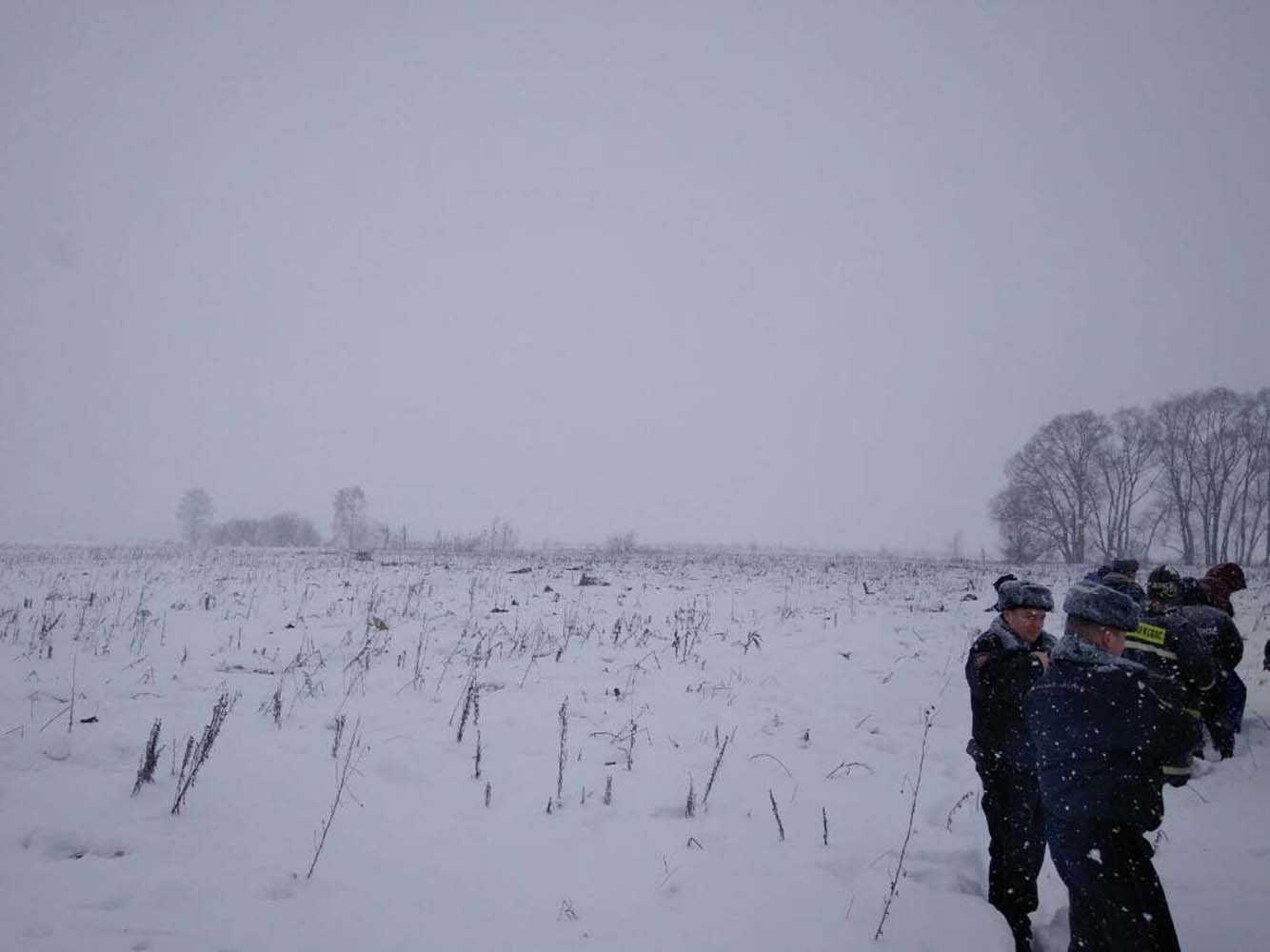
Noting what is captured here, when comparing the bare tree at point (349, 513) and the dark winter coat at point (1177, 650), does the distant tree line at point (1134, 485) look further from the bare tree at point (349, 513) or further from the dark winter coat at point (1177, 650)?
the bare tree at point (349, 513)

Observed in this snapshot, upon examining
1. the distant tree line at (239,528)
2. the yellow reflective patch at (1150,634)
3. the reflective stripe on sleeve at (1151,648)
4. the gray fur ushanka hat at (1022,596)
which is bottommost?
the distant tree line at (239,528)

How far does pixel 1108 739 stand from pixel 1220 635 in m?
4.36

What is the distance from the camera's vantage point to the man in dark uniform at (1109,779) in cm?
284

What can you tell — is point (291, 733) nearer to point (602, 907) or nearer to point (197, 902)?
point (197, 902)

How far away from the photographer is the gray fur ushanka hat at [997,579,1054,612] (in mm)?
3865

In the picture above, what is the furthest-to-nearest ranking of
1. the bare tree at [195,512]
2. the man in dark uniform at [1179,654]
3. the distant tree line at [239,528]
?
the bare tree at [195,512] < the distant tree line at [239,528] < the man in dark uniform at [1179,654]

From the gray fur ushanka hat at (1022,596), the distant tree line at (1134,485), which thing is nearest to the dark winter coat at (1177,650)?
the gray fur ushanka hat at (1022,596)

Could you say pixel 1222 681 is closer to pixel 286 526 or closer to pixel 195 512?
pixel 286 526

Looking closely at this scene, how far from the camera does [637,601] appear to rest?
12.7 meters

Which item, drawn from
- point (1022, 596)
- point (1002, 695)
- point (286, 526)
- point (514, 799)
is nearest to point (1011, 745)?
point (1002, 695)

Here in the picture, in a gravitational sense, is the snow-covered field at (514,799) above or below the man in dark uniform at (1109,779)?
below

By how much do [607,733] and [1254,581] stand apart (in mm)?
22955

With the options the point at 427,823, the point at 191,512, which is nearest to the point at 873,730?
the point at 427,823

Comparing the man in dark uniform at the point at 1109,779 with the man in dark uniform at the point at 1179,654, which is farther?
the man in dark uniform at the point at 1179,654
